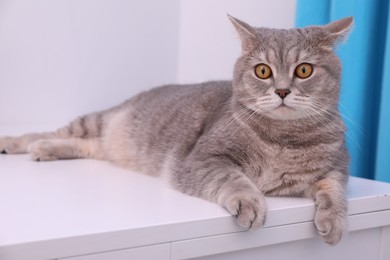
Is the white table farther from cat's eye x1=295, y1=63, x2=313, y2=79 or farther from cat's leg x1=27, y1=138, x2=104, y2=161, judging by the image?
cat's eye x1=295, y1=63, x2=313, y2=79

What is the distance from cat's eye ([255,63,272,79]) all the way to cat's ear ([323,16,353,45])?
17cm

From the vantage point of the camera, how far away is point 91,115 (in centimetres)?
178

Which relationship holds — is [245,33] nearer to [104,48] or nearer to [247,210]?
[247,210]

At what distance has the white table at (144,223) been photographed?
774 mm

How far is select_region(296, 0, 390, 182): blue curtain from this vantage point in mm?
1449

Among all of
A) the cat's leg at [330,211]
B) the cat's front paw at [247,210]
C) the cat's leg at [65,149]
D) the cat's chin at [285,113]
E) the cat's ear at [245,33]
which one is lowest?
the cat's leg at [65,149]

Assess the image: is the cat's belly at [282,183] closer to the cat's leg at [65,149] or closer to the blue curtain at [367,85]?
the blue curtain at [367,85]

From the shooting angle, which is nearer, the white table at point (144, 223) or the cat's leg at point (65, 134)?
the white table at point (144, 223)

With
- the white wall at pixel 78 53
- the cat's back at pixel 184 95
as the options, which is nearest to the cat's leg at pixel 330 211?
the cat's back at pixel 184 95

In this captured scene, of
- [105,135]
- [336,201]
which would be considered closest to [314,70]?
[336,201]

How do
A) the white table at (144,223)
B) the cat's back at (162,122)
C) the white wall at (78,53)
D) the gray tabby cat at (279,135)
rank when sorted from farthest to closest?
the white wall at (78,53) → the cat's back at (162,122) → the gray tabby cat at (279,135) → the white table at (144,223)

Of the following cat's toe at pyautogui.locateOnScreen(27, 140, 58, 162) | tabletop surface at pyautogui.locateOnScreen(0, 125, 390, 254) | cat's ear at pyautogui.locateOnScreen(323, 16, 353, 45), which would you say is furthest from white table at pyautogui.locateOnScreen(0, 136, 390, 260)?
cat's ear at pyautogui.locateOnScreen(323, 16, 353, 45)

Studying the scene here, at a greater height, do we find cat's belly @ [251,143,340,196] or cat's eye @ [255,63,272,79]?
Result: cat's eye @ [255,63,272,79]

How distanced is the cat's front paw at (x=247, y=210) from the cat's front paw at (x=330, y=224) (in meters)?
0.13
